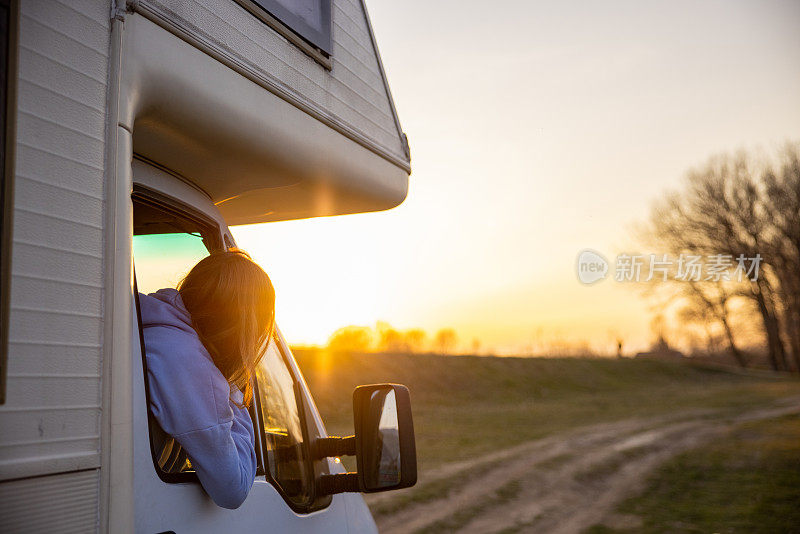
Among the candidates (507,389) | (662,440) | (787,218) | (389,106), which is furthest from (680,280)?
(389,106)

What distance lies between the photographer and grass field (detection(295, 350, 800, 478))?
1491cm

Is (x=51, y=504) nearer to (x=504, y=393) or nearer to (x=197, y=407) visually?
(x=197, y=407)

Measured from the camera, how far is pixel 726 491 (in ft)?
32.1

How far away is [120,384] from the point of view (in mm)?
1353

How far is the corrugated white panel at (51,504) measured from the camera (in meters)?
1.11

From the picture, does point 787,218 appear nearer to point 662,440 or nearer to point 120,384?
point 662,440

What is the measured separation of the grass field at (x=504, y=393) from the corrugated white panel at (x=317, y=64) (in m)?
8.31

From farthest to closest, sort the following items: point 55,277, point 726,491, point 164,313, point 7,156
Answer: point 726,491, point 164,313, point 55,277, point 7,156

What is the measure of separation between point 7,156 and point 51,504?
54 centimetres

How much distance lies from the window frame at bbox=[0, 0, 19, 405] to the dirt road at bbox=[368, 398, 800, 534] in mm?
7016

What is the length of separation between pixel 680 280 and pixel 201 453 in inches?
1374

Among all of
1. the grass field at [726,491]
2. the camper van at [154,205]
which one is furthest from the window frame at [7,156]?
the grass field at [726,491]

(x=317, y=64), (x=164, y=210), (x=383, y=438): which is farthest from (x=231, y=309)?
(x=317, y=64)

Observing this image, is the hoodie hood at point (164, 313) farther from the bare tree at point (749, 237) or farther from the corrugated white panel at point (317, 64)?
the bare tree at point (749, 237)
